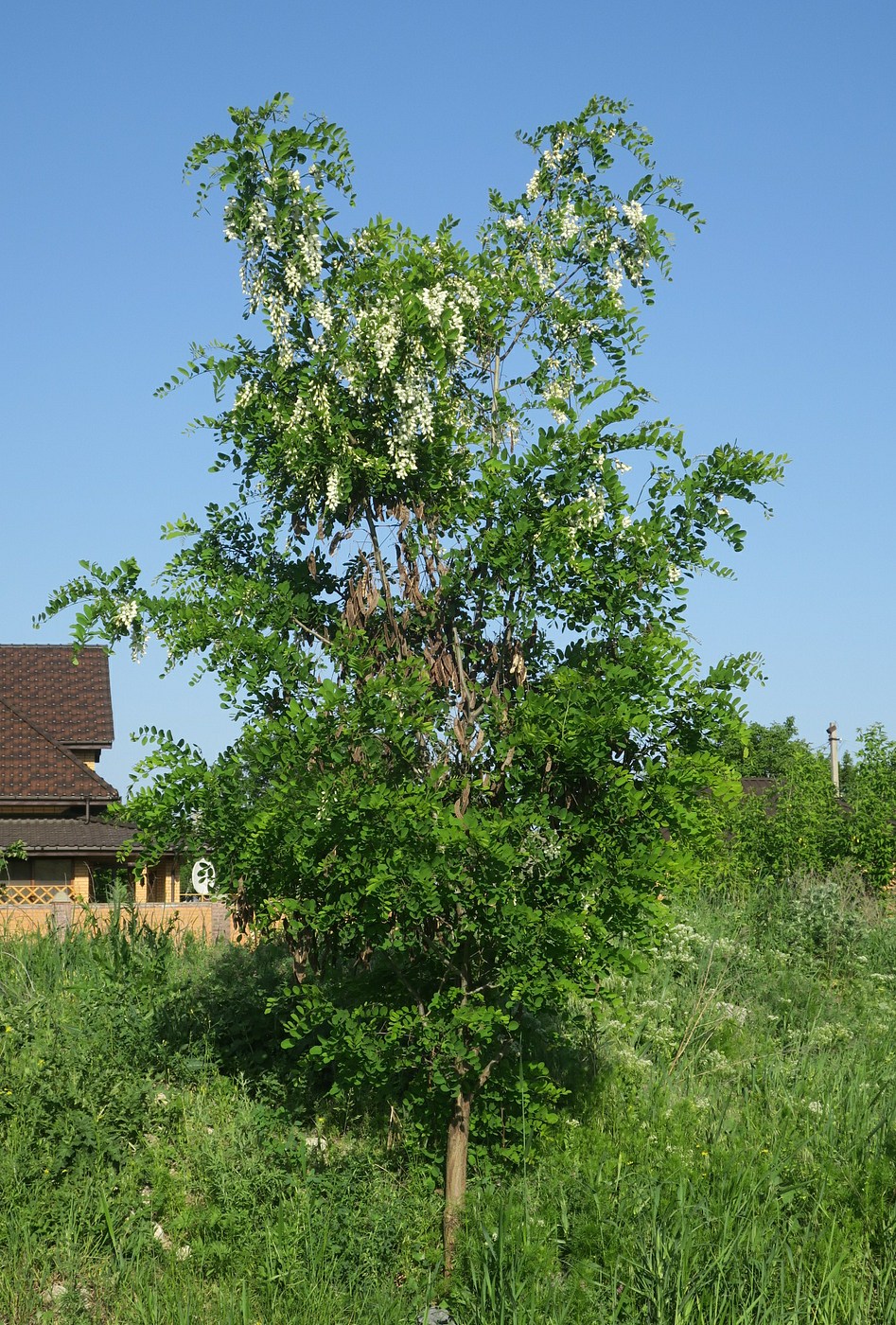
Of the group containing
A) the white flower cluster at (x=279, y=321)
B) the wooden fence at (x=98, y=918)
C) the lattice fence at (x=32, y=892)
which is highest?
the white flower cluster at (x=279, y=321)

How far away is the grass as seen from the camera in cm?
627

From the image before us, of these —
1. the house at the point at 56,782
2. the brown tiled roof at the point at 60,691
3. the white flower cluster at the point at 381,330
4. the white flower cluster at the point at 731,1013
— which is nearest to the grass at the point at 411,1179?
the white flower cluster at the point at 731,1013

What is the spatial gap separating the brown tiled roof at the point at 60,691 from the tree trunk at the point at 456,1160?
2075cm

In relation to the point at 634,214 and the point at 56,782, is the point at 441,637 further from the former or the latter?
the point at 56,782

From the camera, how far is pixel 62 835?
2344cm

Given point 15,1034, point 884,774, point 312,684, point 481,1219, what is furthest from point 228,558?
point 884,774

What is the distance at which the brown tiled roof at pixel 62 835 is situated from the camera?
2275 centimetres

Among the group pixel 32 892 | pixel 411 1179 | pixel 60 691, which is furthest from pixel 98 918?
pixel 60 691

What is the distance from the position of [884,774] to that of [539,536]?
16.0m

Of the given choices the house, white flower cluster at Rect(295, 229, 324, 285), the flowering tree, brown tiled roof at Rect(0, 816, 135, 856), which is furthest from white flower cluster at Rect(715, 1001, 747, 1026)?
brown tiled roof at Rect(0, 816, 135, 856)

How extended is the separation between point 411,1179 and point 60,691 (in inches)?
881

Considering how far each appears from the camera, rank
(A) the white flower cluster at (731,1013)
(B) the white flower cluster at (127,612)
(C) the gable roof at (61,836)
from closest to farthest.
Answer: (B) the white flower cluster at (127,612), (A) the white flower cluster at (731,1013), (C) the gable roof at (61,836)

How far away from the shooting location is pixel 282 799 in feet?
22.1

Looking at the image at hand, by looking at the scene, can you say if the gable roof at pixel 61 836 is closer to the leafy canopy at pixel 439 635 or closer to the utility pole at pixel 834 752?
the leafy canopy at pixel 439 635
